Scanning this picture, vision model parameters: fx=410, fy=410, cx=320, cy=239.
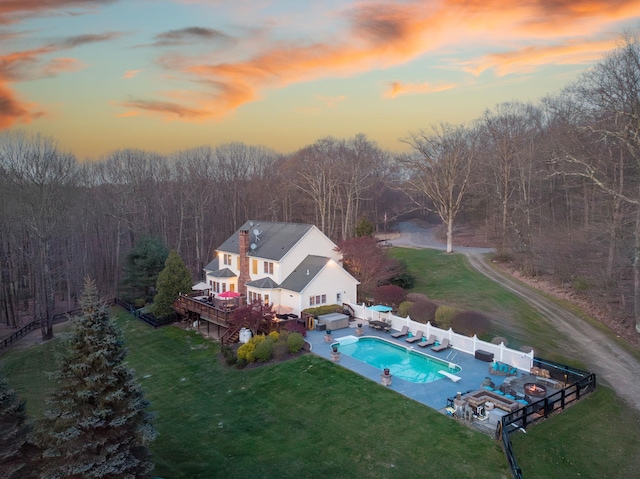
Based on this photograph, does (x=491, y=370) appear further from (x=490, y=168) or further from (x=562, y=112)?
(x=490, y=168)

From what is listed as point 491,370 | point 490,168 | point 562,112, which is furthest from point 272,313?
point 490,168

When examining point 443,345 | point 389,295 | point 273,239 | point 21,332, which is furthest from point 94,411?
point 21,332

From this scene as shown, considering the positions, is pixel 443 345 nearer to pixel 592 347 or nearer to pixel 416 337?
pixel 416 337

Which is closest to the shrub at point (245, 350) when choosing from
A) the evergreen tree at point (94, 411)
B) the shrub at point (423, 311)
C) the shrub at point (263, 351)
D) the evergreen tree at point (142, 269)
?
the shrub at point (263, 351)

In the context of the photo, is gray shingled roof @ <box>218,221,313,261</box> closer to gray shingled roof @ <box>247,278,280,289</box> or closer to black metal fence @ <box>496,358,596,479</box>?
gray shingled roof @ <box>247,278,280,289</box>

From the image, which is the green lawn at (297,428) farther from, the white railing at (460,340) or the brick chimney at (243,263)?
the brick chimney at (243,263)

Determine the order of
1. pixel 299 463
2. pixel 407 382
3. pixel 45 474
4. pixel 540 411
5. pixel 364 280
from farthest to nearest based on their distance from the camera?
1. pixel 364 280
2. pixel 407 382
3. pixel 540 411
4. pixel 299 463
5. pixel 45 474

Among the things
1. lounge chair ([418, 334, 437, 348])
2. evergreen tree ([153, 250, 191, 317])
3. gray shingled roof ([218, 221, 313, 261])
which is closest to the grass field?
lounge chair ([418, 334, 437, 348])
